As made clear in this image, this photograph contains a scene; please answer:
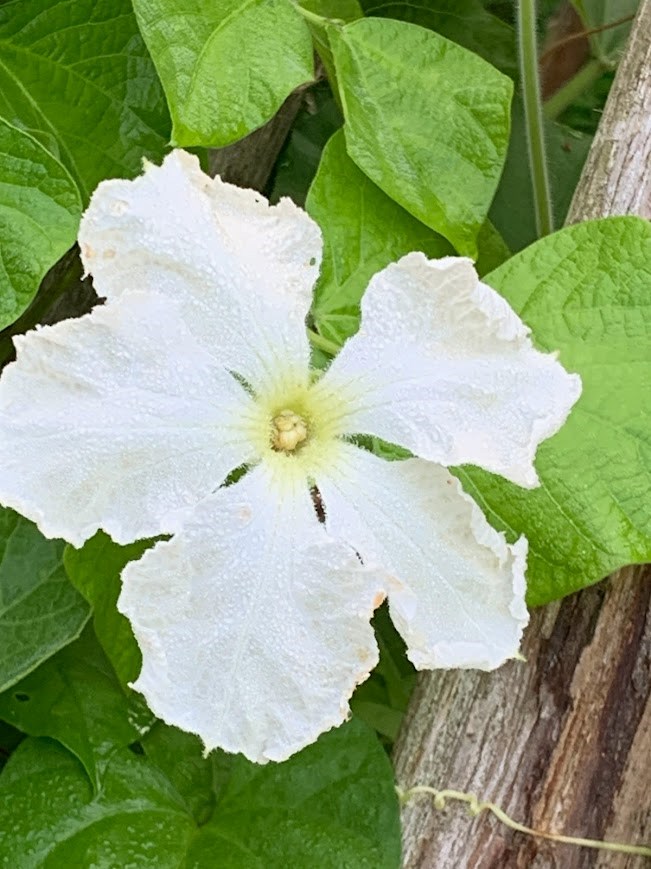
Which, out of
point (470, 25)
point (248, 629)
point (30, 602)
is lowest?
point (30, 602)

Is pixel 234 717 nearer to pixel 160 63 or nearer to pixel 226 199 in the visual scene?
pixel 226 199

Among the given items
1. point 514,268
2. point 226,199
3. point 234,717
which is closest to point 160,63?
point 226,199

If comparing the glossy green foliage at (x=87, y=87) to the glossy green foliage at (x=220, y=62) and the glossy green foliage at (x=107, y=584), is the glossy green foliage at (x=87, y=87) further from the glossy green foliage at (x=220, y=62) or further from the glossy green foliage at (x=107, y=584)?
the glossy green foliage at (x=107, y=584)

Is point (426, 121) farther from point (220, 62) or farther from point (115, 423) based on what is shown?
point (115, 423)

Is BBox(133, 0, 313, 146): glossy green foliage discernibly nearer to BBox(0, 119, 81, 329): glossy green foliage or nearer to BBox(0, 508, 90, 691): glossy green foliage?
BBox(0, 119, 81, 329): glossy green foliage

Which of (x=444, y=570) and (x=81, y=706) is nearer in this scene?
(x=444, y=570)

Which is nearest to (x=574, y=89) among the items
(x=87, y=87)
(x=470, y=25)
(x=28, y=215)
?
(x=470, y=25)
